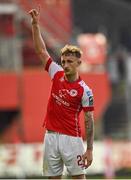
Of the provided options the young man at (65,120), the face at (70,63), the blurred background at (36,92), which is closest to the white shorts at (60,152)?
the young man at (65,120)

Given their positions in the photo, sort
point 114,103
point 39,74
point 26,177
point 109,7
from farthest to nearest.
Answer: point 109,7 < point 114,103 < point 39,74 < point 26,177

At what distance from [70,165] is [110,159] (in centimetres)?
1389

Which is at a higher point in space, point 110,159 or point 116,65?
point 116,65

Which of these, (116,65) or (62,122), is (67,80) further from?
(116,65)

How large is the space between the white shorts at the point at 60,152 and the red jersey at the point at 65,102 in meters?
0.08

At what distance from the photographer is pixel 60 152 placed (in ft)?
36.2

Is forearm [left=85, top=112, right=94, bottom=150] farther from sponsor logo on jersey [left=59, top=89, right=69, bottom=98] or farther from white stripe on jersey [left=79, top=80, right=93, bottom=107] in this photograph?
sponsor logo on jersey [left=59, top=89, right=69, bottom=98]

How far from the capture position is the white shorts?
1105 cm

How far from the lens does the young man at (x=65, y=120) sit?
35.9 feet

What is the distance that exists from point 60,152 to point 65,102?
0.59 m

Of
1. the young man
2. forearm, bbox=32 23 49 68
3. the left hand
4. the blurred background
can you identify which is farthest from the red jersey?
the blurred background

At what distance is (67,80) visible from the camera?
432 inches

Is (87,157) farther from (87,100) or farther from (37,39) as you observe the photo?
(37,39)

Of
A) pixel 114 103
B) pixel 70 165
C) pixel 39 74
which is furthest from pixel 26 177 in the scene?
pixel 70 165
